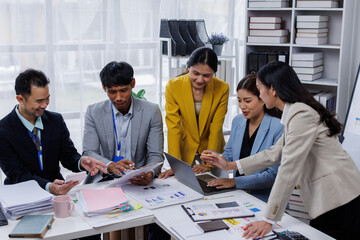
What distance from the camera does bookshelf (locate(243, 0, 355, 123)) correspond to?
4043 millimetres

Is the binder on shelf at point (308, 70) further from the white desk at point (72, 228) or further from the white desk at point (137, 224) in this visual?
the white desk at point (72, 228)

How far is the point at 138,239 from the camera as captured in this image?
2469 millimetres

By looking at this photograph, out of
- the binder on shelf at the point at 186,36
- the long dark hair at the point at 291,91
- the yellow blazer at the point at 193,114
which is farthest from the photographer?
the binder on shelf at the point at 186,36

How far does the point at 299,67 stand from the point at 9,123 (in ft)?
9.20

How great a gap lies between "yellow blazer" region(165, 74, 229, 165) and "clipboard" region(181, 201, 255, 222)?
2.66 feet

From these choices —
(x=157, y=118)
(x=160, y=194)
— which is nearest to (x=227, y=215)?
(x=160, y=194)

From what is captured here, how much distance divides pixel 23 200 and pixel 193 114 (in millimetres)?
1271

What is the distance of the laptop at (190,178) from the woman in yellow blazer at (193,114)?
0.42 meters

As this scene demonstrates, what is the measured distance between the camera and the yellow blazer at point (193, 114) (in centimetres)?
294

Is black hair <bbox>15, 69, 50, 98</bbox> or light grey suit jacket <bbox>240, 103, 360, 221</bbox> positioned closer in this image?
light grey suit jacket <bbox>240, 103, 360, 221</bbox>

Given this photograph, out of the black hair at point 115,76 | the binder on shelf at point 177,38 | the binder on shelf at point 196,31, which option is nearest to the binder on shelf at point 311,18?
the binder on shelf at point 196,31

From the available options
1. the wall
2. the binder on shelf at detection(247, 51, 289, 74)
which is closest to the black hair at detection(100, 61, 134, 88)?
the binder on shelf at detection(247, 51, 289, 74)

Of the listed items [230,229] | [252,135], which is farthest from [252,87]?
[230,229]

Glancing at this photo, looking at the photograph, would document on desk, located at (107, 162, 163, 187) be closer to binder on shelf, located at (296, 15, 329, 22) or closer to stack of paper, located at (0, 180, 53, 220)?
stack of paper, located at (0, 180, 53, 220)
